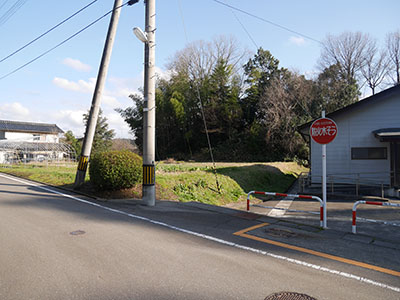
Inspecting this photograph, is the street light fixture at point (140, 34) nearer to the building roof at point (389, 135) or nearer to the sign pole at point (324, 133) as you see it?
the sign pole at point (324, 133)

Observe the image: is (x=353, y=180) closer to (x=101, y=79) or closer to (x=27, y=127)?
(x=101, y=79)

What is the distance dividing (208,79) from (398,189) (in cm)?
2878

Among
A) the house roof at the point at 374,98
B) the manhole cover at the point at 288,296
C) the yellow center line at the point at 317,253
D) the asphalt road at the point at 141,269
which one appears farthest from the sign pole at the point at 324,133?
the house roof at the point at 374,98

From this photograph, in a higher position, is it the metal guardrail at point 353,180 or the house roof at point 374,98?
the house roof at point 374,98

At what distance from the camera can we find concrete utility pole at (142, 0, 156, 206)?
9219 mm

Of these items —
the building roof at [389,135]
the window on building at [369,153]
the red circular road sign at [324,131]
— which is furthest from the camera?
the window on building at [369,153]

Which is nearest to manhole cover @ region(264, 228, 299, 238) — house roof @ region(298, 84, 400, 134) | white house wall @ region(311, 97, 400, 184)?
white house wall @ region(311, 97, 400, 184)

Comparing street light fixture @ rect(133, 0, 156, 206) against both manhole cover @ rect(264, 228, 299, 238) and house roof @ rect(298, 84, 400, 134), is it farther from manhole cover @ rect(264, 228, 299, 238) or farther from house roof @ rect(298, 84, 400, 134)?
house roof @ rect(298, 84, 400, 134)

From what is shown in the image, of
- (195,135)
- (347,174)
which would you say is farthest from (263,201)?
(195,135)

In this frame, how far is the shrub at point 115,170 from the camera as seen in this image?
10.2 meters

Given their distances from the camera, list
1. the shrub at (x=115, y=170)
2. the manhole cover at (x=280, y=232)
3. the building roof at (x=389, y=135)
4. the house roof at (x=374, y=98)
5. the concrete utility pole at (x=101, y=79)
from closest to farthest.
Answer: the manhole cover at (x=280, y=232) < the shrub at (x=115, y=170) < the concrete utility pole at (x=101, y=79) < the building roof at (x=389, y=135) < the house roof at (x=374, y=98)

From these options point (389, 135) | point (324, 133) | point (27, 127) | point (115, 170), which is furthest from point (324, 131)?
point (27, 127)

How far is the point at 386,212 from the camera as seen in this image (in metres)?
9.37

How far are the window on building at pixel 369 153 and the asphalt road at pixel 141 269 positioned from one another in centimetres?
1156
